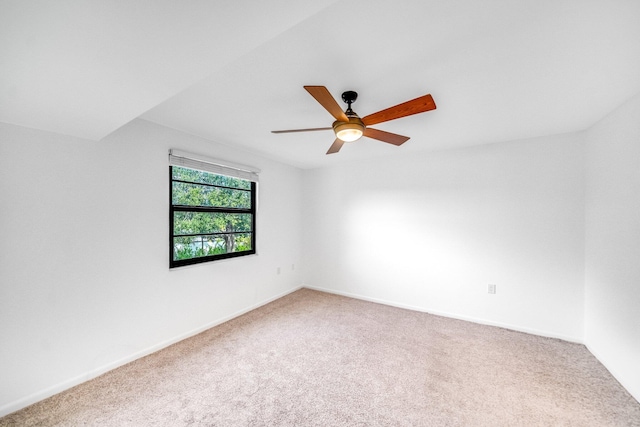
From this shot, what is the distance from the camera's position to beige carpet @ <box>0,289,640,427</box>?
162 cm

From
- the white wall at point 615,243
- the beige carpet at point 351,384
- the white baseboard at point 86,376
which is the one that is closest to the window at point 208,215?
the white baseboard at point 86,376

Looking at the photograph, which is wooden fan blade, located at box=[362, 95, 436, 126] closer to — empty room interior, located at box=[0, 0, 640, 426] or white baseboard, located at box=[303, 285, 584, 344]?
empty room interior, located at box=[0, 0, 640, 426]

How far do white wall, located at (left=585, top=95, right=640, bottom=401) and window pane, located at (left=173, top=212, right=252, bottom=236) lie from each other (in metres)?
3.84

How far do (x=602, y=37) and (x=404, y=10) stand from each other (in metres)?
1.10

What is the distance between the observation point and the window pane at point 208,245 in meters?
2.71

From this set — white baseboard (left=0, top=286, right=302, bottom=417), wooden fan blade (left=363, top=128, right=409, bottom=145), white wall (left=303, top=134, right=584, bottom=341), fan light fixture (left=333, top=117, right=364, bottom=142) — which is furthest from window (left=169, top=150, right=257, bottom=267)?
wooden fan blade (left=363, top=128, right=409, bottom=145)

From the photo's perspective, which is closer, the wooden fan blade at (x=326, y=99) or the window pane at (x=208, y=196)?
the wooden fan blade at (x=326, y=99)

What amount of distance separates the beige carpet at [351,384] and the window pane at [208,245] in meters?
0.92

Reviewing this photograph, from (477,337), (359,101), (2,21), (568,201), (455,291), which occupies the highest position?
(359,101)

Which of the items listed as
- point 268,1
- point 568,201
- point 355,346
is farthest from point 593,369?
point 268,1

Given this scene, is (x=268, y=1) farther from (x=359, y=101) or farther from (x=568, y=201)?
(x=568, y=201)

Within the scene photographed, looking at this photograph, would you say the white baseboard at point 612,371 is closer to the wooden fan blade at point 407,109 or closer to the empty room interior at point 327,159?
the empty room interior at point 327,159

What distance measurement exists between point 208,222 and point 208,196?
12.6 inches

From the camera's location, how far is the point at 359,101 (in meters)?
1.94
